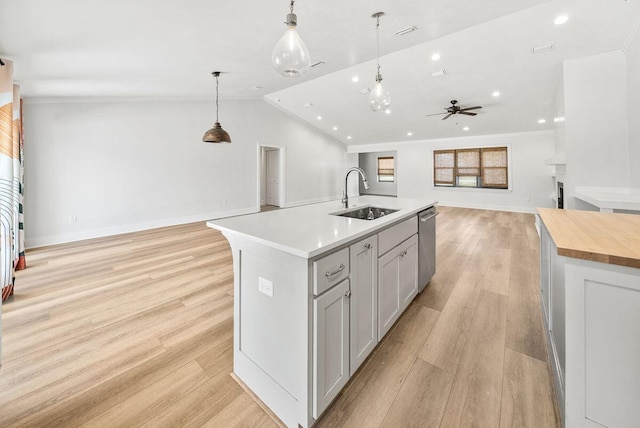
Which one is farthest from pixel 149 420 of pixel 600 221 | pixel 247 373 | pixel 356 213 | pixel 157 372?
pixel 600 221

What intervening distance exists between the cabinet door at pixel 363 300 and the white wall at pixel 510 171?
8.31 meters

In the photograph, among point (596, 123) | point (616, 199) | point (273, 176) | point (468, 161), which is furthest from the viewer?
point (468, 161)

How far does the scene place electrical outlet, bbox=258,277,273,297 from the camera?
134 cm

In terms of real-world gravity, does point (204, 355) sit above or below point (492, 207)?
below

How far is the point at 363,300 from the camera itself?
5.10 ft

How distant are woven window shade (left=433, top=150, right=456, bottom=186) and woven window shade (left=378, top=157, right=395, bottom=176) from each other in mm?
3717

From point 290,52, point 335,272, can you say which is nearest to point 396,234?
point 335,272

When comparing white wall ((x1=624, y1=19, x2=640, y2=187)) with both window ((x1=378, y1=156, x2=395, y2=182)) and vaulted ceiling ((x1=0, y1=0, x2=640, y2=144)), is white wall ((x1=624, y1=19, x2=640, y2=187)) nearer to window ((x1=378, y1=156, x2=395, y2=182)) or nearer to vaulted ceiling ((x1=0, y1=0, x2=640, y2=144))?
vaulted ceiling ((x1=0, y1=0, x2=640, y2=144))

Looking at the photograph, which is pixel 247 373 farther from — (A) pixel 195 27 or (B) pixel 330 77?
(B) pixel 330 77

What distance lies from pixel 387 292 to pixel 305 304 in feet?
2.86

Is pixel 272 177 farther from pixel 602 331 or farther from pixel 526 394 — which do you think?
pixel 602 331

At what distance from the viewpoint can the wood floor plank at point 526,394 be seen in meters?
1.31

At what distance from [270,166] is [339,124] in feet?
8.74

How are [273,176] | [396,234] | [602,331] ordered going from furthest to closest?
[273,176], [396,234], [602,331]
